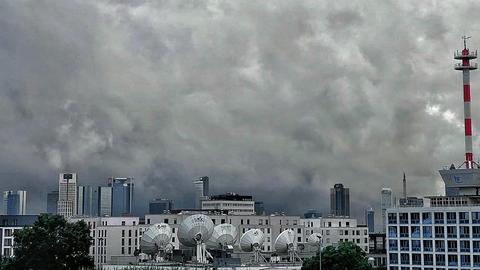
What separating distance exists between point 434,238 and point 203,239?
48.0m

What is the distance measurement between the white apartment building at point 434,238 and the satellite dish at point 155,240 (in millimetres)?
50423

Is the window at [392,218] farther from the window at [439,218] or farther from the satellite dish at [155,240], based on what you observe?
the satellite dish at [155,240]

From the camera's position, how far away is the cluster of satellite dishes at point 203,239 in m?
155

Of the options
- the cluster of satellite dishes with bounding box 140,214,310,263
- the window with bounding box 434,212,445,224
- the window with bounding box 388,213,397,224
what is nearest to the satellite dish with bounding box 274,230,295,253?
the cluster of satellite dishes with bounding box 140,214,310,263

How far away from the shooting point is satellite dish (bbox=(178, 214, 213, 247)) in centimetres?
15462

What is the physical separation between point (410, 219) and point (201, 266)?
43.1 metres

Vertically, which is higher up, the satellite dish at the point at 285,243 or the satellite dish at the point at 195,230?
the satellite dish at the point at 195,230

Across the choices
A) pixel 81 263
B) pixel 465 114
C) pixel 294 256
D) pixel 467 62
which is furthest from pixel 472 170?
pixel 81 263

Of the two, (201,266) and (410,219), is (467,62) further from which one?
(201,266)

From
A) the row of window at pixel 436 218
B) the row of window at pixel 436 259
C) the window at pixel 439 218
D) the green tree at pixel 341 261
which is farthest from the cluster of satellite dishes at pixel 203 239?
the window at pixel 439 218

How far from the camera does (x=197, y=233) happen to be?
15450 cm

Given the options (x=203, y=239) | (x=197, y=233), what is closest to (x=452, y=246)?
(x=203, y=239)

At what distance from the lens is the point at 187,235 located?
509 feet

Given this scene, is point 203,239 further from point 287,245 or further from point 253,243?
point 287,245
